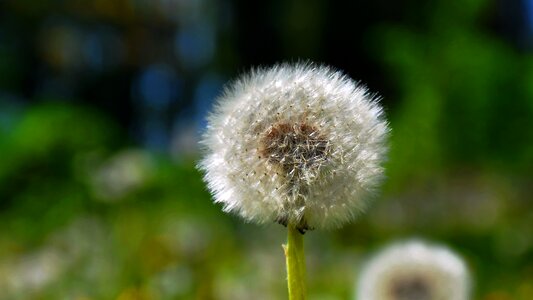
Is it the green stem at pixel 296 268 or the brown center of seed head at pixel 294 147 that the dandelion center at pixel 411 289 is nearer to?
the brown center of seed head at pixel 294 147

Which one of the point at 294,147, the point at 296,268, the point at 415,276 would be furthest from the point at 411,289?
the point at 296,268

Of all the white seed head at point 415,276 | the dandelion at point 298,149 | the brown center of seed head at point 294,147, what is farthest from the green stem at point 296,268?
the white seed head at point 415,276

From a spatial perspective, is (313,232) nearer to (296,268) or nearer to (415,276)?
(415,276)

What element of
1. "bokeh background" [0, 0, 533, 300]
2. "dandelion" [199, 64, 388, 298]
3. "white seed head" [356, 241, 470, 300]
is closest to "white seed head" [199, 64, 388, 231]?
"dandelion" [199, 64, 388, 298]

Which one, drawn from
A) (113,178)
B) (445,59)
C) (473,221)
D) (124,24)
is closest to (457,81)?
(445,59)

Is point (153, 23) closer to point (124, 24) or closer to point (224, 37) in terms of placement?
point (124, 24)

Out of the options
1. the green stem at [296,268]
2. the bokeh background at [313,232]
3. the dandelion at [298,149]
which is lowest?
the bokeh background at [313,232]
